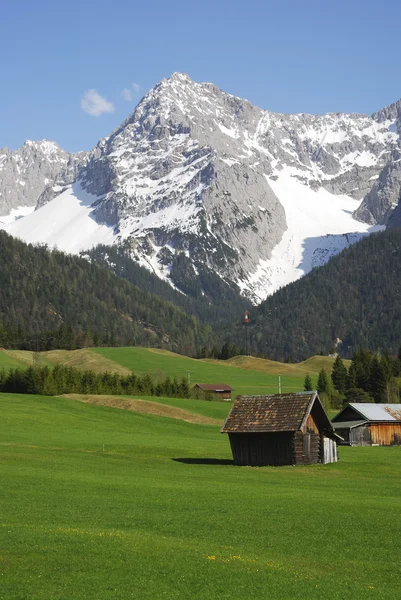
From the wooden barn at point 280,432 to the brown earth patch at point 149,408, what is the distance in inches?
1559

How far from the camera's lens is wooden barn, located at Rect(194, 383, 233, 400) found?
156875mm

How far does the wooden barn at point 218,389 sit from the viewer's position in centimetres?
15688

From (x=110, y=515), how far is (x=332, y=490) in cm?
1761

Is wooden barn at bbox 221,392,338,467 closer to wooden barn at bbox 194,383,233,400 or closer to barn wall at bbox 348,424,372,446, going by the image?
barn wall at bbox 348,424,372,446

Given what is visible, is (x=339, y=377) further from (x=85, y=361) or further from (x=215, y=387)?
(x=85, y=361)

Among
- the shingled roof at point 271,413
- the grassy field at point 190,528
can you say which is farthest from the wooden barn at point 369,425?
the grassy field at point 190,528

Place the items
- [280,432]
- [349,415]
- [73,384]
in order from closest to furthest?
[280,432] → [349,415] → [73,384]

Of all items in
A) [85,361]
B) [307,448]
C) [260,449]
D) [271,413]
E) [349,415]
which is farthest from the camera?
[85,361]

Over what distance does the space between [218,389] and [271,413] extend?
9117 cm

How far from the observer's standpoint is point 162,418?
105 metres

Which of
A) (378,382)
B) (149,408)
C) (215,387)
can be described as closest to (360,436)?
(149,408)

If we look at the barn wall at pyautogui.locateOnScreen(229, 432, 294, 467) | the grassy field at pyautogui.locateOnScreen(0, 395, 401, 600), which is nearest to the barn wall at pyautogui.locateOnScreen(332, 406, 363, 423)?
the grassy field at pyautogui.locateOnScreen(0, 395, 401, 600)

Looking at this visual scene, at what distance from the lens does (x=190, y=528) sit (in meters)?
33.1

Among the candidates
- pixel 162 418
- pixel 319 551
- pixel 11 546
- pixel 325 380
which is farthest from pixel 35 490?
pixel 325 380
